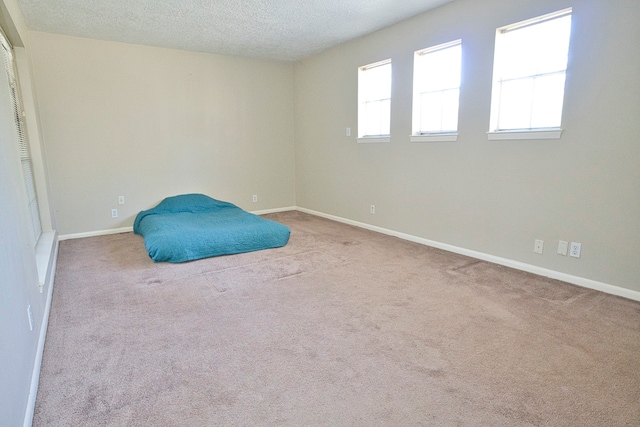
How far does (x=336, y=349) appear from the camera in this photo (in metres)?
1.96

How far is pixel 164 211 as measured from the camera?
183 inches

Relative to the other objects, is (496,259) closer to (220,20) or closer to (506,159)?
(506,159)

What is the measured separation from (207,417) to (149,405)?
0.29m

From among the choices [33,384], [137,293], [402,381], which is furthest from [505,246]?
[33,384]

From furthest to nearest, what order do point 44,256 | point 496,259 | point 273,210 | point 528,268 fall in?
point 273,210 < point 496,259 < point 528,268 < point 44,256

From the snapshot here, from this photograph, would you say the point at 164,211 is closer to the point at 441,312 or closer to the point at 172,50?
the point at 172,50

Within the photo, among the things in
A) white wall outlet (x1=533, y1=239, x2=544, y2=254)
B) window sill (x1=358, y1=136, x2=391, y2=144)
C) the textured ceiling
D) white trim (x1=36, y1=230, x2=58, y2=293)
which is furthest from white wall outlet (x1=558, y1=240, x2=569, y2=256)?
white trim (x1=36, y1=230, x2=58, y2=293)

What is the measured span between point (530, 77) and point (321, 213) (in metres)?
3.38

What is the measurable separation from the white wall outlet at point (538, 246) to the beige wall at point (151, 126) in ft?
13.2

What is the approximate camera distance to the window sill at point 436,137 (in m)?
3.56

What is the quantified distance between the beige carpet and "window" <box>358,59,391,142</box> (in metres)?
2.04

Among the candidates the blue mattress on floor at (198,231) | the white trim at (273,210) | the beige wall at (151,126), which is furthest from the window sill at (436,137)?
the white trim at (273,210)

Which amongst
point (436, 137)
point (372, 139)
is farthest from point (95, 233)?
point (436, 137)

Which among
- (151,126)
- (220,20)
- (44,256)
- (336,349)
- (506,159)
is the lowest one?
(336,349)
